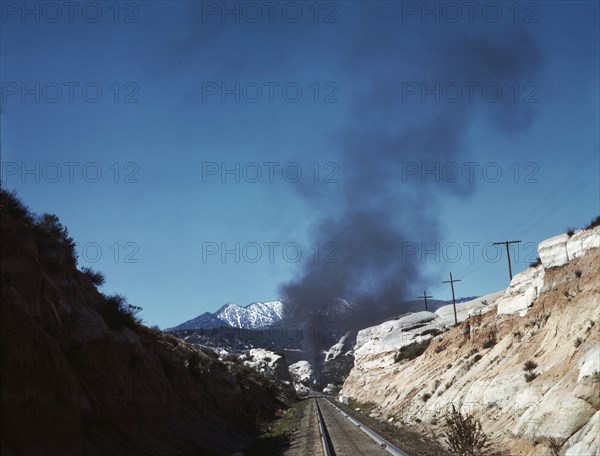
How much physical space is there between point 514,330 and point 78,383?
25165mm

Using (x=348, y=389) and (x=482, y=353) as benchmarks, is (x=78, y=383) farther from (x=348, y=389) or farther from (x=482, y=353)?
(x=348, y=389)

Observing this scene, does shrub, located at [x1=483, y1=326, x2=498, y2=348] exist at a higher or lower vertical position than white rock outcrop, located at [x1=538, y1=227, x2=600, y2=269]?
lower

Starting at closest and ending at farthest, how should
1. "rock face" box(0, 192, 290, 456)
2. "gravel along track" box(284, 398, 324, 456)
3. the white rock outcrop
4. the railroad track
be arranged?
Answer: "rock face" box(0, 192, 290, 456) → the railroad track → "gravel along track" box(284, 398, 324, 456) → the white rock outcrop

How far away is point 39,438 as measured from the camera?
450 inches

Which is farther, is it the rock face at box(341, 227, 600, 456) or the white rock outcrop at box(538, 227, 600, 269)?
the white rock outcrop at box(538, 227, 600, 269)

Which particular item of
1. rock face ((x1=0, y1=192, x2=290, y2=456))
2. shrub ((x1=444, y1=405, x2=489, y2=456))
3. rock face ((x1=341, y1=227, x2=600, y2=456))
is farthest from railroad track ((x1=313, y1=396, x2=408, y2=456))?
rock face ((x1=0, y1=192, x2=290, y2=456))

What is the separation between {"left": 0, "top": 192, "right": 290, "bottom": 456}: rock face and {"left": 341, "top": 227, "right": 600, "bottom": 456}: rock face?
40.1 ft

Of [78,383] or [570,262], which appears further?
[570,262]

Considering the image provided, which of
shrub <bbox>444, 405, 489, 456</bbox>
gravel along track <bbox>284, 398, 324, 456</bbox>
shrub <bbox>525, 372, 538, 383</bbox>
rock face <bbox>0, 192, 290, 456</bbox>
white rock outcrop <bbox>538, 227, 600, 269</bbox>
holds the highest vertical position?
white rock outcrop <bbox>538, 227, 600, 269</bbox>

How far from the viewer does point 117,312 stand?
21.2 metres

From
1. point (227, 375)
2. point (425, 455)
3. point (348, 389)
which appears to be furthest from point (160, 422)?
point (348, 389)

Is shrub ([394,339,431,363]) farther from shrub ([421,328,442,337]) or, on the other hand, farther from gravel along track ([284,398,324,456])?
gravel along track ([284,398,324,456])

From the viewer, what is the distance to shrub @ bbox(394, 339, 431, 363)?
62013 millimetres

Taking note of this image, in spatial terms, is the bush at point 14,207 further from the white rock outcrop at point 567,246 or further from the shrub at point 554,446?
the white rock outcrop at point 567,246
